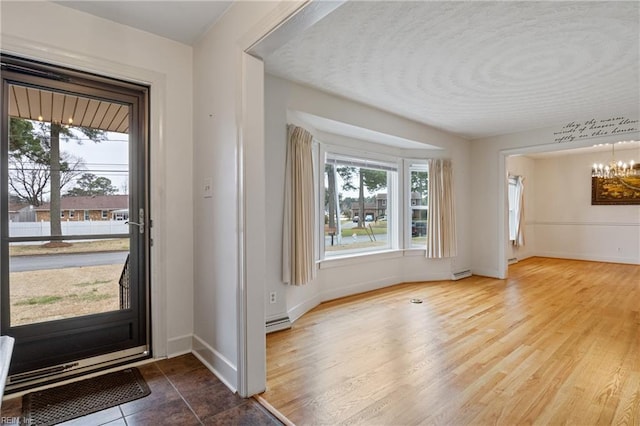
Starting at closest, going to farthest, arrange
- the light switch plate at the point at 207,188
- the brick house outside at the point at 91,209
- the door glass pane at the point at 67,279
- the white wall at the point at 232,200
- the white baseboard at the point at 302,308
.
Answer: the white wall at the point at 232,200 → the door glass pane at the point at 67,279 → the brick house outside at the point at 91,209 → the light switch plate at the point at 207,188 → the white baseboard at the point at 302,308

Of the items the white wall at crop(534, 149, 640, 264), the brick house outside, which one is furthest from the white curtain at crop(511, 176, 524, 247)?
the brick house outside

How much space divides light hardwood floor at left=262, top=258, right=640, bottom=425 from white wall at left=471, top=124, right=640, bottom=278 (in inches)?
54.1

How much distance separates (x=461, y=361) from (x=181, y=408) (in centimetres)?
201

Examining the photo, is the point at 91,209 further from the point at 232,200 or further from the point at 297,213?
Result: the point at 297,213

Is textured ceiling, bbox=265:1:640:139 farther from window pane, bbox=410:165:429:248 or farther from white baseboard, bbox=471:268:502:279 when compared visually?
white baseboard, bbox=471:268:502:279

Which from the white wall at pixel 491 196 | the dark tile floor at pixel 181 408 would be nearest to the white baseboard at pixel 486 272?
the white wall at pixel 491 196

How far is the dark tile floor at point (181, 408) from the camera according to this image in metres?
1.81

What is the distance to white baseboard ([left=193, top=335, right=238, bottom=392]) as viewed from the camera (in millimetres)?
2150

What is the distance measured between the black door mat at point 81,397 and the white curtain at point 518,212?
7.95 m

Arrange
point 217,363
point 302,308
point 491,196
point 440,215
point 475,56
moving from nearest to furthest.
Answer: point 217,363 → point 475,56 → point 302,308 → point 440,215 → point 491,196

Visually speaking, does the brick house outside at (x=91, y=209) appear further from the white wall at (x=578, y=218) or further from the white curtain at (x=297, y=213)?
the white wall at (x=578, y=218)

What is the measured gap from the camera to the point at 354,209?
4875 millimetres

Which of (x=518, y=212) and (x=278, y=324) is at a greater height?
(x=518, y=212)

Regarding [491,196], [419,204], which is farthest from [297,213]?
[491,196]
